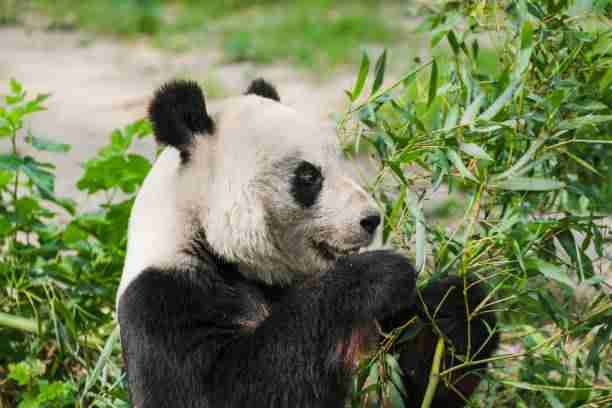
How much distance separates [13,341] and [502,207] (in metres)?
2.16

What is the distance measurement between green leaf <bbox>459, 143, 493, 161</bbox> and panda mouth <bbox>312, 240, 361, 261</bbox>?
0.50 metres

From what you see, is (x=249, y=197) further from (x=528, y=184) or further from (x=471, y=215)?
(x=528, y=184)

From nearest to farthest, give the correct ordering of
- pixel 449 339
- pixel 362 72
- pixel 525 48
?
pixel 525 48 < pixel 449 339 < pixel 362 72

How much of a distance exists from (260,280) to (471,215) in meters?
0.76

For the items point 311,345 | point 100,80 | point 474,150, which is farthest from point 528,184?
point 100,80

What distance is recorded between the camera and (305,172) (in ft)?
10.4

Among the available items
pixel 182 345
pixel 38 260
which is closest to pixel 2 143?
pixel 38 260

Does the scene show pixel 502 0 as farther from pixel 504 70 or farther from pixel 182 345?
pixel 182 345

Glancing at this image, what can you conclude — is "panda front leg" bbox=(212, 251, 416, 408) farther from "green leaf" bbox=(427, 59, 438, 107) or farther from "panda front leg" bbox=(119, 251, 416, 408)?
"green leaf" bbox=(427, 59, 438, 107)

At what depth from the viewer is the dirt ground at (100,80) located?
307 inches

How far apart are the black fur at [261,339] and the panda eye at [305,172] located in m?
0.35

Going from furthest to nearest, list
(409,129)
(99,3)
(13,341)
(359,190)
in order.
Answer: (99,3)
(13,341)
(409,129)
(359,190)

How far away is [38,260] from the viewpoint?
4215mm

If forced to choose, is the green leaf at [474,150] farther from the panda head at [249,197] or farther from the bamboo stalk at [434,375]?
the bamboo stalk at [434,375]
